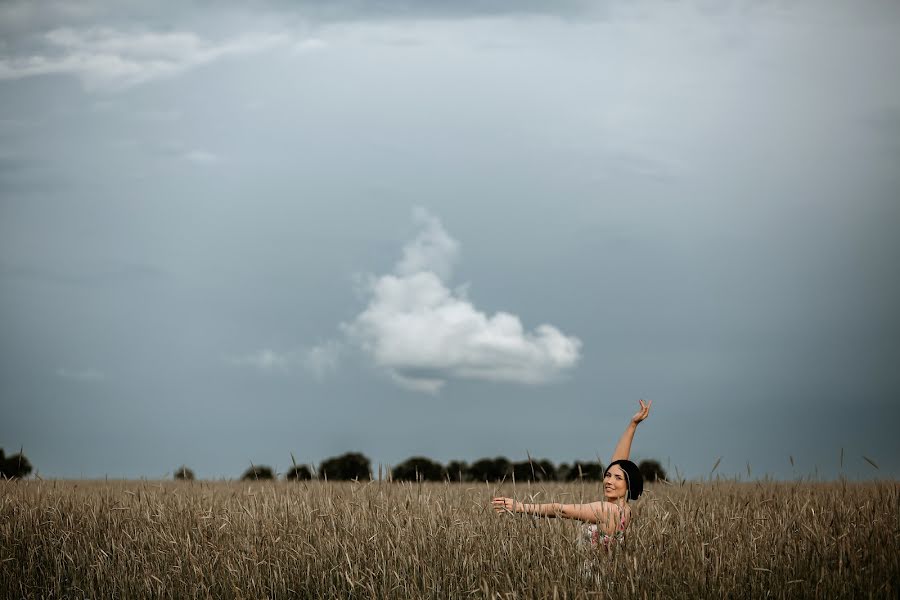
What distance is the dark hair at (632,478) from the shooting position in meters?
7.09

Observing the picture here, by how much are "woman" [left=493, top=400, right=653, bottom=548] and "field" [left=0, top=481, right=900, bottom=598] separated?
0.52 ft

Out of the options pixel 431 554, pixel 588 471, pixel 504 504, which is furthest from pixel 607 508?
pixel 588 471

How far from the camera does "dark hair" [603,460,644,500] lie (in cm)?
709

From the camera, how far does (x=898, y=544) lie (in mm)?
6754

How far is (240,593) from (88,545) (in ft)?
9.18

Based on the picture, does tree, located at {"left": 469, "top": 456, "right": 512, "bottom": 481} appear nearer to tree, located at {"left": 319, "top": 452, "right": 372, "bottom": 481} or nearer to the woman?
tree, located at {"left": 319, "top": 452, "right": 372, "bottom": 481}

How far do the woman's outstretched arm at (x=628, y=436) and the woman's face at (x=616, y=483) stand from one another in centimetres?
47

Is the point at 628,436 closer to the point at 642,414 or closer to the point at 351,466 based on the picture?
the point at 642,414

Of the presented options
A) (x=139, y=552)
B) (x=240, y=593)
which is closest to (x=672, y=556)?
(x=240, y=593)

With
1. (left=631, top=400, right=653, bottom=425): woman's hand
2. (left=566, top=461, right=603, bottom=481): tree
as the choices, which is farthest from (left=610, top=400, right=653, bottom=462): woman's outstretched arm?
(left=566, top=461, right=603, bottom=481): tree

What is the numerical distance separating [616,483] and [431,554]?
1.75m

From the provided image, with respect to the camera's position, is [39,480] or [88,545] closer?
[88,545]

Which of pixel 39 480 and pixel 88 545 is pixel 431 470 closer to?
pixel 39 480

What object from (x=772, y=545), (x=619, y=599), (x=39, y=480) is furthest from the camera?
(x=39, y=480)
